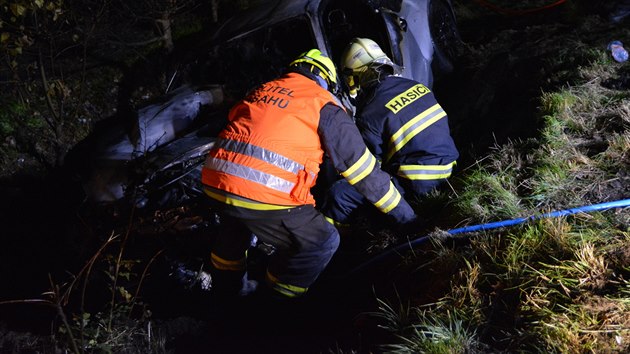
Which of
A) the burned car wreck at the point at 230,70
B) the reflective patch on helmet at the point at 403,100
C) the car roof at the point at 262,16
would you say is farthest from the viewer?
the car roof at the point at 262,16

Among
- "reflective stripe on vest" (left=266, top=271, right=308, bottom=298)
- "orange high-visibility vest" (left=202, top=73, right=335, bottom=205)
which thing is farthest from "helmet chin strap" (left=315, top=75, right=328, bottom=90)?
"reflective stripe on vest" (left=266, top=271, right=308, bottom=298)

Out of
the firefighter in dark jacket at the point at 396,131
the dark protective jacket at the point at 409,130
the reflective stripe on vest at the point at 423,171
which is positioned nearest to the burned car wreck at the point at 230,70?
the firefighter in dark jacket at the point at 396,131

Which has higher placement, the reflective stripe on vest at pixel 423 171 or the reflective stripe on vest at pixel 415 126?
the reflective stripe on vest at pixel 415 126

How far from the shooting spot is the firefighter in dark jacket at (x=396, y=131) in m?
3.36

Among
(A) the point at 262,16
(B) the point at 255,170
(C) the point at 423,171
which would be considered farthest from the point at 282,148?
(A) the point at 262,16

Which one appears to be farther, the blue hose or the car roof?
the car roof

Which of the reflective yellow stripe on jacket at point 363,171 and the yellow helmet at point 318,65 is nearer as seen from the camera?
the reflective yellow stripe on jacket at point 363,171

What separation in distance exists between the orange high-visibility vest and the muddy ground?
0.61 metres

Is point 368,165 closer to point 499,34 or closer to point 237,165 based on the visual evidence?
point 237,165

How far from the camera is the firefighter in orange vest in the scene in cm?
250

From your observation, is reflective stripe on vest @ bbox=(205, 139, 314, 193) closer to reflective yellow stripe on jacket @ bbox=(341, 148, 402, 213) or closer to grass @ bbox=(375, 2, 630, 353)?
reflective yellow stripe on jacket @ bbox=(341, 148, 402, 213)

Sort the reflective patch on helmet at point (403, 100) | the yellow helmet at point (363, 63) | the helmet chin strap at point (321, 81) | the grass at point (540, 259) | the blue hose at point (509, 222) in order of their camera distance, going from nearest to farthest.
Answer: the grass at point (540, 259) → the blue hose at point (509, 222) → the helmet chin strap at point (321, 81) → the reflective patch on helmet at point (403, 100) → the yellow helmet at point (363, 63)

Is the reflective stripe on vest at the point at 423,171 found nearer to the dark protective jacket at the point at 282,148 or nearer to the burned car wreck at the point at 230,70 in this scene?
the dark protective jacket at the point at 282,148

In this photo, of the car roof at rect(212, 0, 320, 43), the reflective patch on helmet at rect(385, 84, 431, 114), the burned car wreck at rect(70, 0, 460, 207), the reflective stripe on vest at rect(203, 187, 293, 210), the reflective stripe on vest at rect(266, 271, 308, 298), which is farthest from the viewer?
the car roof at rect(212, 0, 320, 43)
